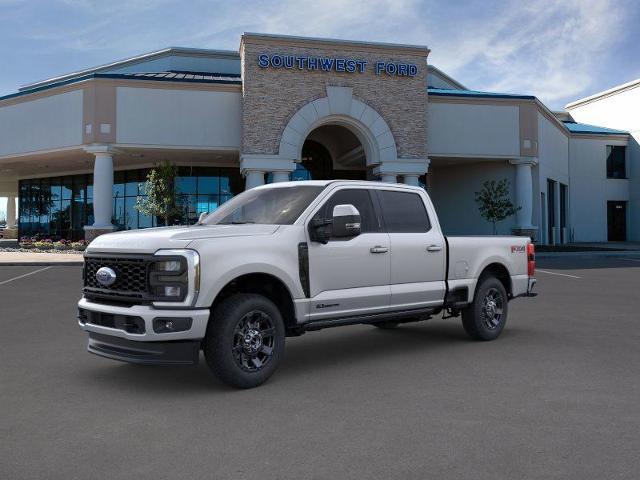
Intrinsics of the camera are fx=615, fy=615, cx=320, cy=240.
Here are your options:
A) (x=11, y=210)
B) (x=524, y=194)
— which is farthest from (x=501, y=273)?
(x=11, y=210)

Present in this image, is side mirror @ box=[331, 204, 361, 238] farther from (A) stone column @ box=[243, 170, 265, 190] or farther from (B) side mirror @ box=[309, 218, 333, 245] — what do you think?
(A) stone column @ box=[243, 170, 265, 190]

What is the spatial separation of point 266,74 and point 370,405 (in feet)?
83.0

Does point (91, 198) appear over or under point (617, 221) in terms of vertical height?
over

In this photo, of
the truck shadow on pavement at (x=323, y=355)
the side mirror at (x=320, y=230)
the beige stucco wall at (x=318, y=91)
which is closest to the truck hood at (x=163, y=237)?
the side mirror at (x=320, y=230)

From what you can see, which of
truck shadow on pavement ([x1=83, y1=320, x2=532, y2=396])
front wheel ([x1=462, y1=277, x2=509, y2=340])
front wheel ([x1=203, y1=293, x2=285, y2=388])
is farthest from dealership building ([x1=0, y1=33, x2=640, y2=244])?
front wheel ([x1=203, y1=293, x2=285, y2=388])

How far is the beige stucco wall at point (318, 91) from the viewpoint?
28.7 metres

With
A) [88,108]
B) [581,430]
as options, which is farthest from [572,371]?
[88,108]

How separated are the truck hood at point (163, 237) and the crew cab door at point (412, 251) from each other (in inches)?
67.2

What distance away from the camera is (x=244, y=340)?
19.2 ft

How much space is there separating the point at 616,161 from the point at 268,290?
4615 cm

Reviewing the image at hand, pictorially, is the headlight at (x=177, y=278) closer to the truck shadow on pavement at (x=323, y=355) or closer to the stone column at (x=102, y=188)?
the truck shadow on pavement at (x=323, y=355)

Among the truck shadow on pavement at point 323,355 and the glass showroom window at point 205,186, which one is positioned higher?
the glass showroom window at point 205,186

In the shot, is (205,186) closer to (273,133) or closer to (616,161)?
(273,133)

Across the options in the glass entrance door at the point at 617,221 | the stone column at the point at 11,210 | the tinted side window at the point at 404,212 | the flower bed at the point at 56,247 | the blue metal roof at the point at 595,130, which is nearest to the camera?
the tinted side window at the point at 404,212
